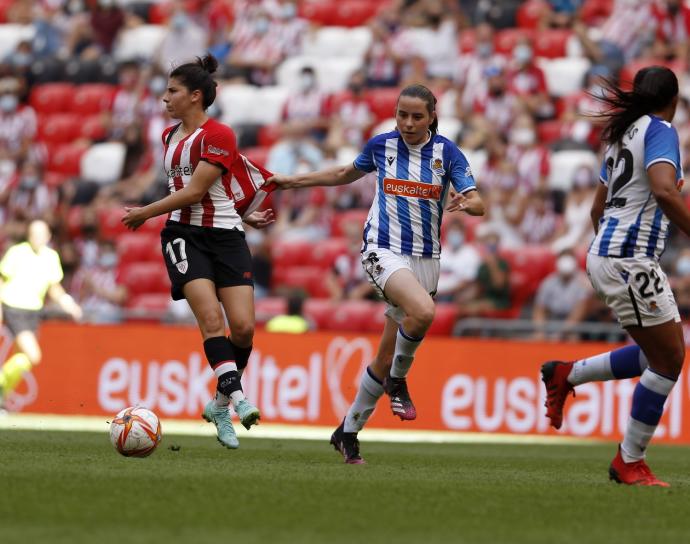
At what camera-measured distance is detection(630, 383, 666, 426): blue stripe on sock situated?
26.6 ft

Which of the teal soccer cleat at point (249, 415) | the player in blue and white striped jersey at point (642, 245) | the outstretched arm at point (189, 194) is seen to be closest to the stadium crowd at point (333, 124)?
the outstretched arm at point (189, 194)

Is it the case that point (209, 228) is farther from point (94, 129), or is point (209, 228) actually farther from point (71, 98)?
point (71, 98)

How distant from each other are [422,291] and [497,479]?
1.31 m

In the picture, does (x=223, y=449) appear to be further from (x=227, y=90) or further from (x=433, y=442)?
(x=227, y=90)

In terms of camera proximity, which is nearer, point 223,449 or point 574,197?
point 223,449

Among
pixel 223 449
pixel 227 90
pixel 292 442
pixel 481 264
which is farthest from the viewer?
pixel 227 90

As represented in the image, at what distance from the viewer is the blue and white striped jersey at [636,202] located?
315 inches

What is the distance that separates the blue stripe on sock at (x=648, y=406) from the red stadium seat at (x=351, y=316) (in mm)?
9887

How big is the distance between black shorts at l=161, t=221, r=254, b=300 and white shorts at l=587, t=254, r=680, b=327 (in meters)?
2.76

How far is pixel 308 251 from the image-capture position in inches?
771

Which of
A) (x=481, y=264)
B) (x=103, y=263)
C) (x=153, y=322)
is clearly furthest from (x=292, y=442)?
(x=103, y=263)

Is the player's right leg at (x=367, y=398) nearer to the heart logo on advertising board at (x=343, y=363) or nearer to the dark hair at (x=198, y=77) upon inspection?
the dark hair at (x=198, y=77)

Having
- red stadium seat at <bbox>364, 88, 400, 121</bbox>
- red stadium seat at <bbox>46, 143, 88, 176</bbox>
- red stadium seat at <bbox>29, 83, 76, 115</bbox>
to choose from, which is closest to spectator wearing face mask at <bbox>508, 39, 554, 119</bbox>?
red stadium seat at <bbox>364, 88, 400, 121</bbox>

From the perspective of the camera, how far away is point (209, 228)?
9.75 m
